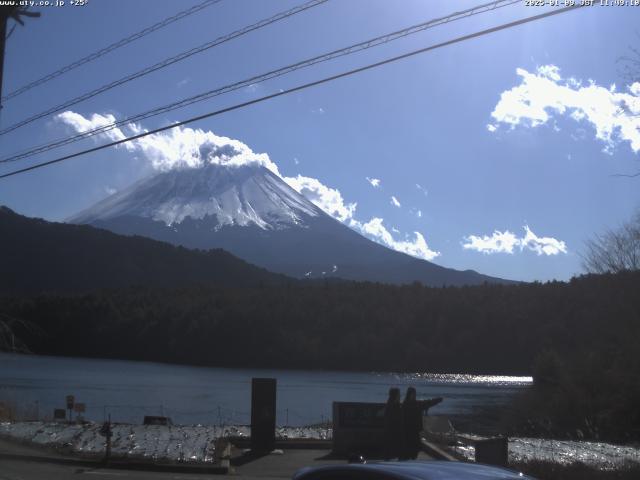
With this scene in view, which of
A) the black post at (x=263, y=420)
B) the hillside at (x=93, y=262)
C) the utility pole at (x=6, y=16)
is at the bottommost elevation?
the black post at (x=263, y=420)

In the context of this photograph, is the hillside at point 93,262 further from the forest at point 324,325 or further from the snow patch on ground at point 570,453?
the snow patch on ground at point 570,453

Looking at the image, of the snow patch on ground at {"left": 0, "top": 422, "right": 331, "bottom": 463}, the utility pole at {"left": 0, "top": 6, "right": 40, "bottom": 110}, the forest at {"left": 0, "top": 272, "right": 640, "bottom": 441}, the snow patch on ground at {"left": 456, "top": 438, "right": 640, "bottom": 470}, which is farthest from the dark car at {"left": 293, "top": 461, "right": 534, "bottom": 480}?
the forest at {"left": 0, "top": 272, "right": 640, "bottom": 441}

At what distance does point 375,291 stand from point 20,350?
92347mm

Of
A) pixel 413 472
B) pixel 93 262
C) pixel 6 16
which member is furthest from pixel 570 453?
pixel 93 262

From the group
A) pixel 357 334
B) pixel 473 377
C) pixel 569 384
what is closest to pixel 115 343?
pixel 357 334

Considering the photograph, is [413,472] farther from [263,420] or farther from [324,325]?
[324,325]

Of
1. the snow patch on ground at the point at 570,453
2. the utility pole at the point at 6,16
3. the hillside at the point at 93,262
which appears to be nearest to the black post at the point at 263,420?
the snow patch on ground at the point at 570,453

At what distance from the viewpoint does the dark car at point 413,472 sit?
17.0 feet

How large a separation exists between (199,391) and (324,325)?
41.5 metres

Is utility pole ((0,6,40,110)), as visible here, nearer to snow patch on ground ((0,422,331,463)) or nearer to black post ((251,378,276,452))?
snow patch on ground ((0,422,331,463))

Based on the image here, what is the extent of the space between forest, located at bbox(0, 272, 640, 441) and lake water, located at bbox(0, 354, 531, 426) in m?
4.25

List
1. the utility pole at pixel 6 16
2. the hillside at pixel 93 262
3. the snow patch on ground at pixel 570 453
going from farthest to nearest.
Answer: the hillside at pixel 93 262 → the snow patch on ground at pixel 570 453 → the utility pole at pixel 6 16

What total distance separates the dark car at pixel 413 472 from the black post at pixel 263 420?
11.3 m

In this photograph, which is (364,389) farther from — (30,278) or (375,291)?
(30,278)
